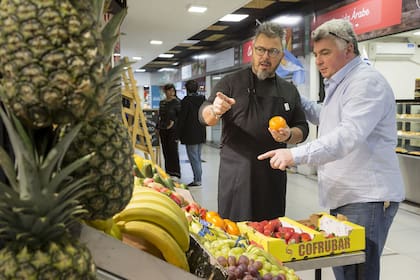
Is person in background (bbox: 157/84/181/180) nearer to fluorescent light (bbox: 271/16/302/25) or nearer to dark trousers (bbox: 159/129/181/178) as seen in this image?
dark trousers (bbox: 159/129/181/178)

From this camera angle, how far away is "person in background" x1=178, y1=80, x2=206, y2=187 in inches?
311

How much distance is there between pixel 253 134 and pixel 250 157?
16cm

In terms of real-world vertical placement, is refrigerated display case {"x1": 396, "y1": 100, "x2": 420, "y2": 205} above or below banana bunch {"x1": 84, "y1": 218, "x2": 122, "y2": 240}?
below

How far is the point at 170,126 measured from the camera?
8430 mm

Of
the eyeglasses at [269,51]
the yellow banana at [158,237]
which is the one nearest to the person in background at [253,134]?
the eyeglasses at [269,51]

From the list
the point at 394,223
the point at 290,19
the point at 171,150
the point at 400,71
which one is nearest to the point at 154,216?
the point at 394,223

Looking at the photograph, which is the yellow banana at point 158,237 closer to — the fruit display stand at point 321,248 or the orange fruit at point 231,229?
the fruit display stand at point 321,248

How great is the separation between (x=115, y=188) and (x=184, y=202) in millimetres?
1570

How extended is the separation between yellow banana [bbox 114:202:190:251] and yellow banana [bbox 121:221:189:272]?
0.01 meters

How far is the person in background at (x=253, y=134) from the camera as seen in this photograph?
2.88 meters

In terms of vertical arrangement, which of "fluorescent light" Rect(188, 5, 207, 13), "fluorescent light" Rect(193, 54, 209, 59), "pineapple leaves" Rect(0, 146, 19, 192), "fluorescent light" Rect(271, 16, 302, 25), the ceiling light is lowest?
"pineapple leaves" Rect(0, 146, 19, 192)

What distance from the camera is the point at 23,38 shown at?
1.86ft

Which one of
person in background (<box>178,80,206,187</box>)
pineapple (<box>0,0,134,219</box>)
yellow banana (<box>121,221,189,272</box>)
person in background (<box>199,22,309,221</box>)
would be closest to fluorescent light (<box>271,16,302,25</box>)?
person in background (<box>178,80,206,187</box>)

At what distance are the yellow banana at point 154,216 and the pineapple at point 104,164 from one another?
0.28 m
